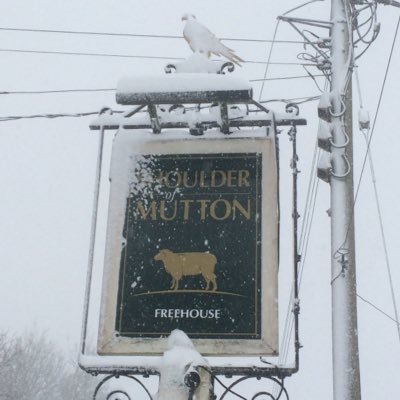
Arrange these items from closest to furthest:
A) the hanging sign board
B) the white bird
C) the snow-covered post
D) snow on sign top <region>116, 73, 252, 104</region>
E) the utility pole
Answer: the snow-covered post
the hanging sign board
snow on sign top <region>116, 73, 252, 104</region>
the white bird
the utility pole

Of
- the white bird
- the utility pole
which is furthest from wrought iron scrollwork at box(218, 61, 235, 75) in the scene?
the utility pole

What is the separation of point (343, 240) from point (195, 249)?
75.1 inches

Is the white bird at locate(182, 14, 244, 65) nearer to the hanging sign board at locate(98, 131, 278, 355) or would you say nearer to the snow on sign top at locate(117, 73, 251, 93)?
the snow on sign top at locate(117, 73, 251, 93)

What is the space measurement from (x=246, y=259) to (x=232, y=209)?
36 cm

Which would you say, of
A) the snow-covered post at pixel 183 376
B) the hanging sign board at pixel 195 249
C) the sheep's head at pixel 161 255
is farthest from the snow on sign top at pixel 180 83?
the snow-covered post at pixel 183 376

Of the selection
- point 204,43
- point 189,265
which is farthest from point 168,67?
point 189,265

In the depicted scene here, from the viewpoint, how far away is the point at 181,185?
4.16 m

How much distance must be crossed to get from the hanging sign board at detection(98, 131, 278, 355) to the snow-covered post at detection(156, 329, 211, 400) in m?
0.32

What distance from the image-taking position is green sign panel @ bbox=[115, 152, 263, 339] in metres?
3.78

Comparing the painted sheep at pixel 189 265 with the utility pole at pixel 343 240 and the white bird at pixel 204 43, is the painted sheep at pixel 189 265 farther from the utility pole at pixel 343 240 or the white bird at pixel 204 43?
the utility pole at pixel 343 240

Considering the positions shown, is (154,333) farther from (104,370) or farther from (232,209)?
(232,209)

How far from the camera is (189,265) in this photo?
12.6ft

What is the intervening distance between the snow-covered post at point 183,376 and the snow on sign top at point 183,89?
5.17 ft

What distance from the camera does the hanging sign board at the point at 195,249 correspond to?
12.3 feet
